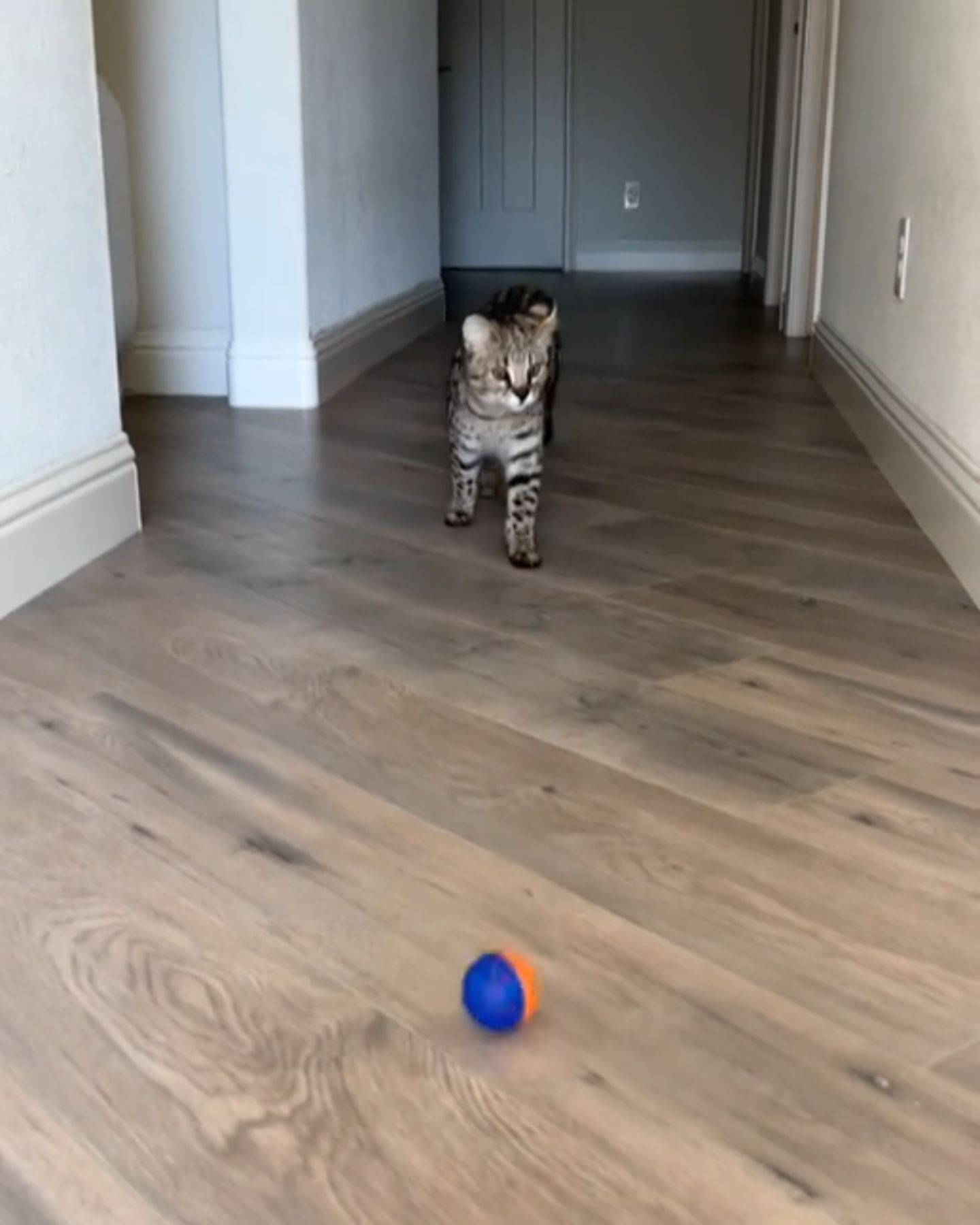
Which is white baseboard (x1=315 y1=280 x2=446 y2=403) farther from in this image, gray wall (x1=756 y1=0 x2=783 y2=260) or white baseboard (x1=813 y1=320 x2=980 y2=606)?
gray wall (x1=756 y1=0 x2=783 y2=260)

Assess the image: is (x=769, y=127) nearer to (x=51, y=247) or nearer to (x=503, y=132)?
(x=503, y=132)

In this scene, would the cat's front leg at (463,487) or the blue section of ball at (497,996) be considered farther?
the cat's front leg at (463,487)

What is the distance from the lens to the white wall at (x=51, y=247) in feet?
6.79

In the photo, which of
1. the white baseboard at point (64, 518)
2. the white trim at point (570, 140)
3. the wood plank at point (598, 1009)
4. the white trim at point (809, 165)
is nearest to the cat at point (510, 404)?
the white baseboard at point (64, 518)

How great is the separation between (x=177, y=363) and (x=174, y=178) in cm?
49

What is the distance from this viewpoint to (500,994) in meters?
1.05

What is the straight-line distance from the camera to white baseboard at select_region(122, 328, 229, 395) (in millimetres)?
3912

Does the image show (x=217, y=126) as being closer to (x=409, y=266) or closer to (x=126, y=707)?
(x=409, y=266)

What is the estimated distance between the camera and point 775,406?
371cm

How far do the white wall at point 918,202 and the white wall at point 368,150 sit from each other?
1.39 m

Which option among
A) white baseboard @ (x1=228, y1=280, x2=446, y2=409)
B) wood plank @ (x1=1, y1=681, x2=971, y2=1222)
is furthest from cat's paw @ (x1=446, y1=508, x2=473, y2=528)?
white baseboard @ (x1=228, y1=280, x2=446, y2=409)

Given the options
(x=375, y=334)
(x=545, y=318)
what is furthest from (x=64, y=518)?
(x=375, y=334)

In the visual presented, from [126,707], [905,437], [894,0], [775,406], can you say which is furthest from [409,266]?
[126,707]

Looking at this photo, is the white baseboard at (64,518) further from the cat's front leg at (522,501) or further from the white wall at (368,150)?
the white wall at (368,150)
